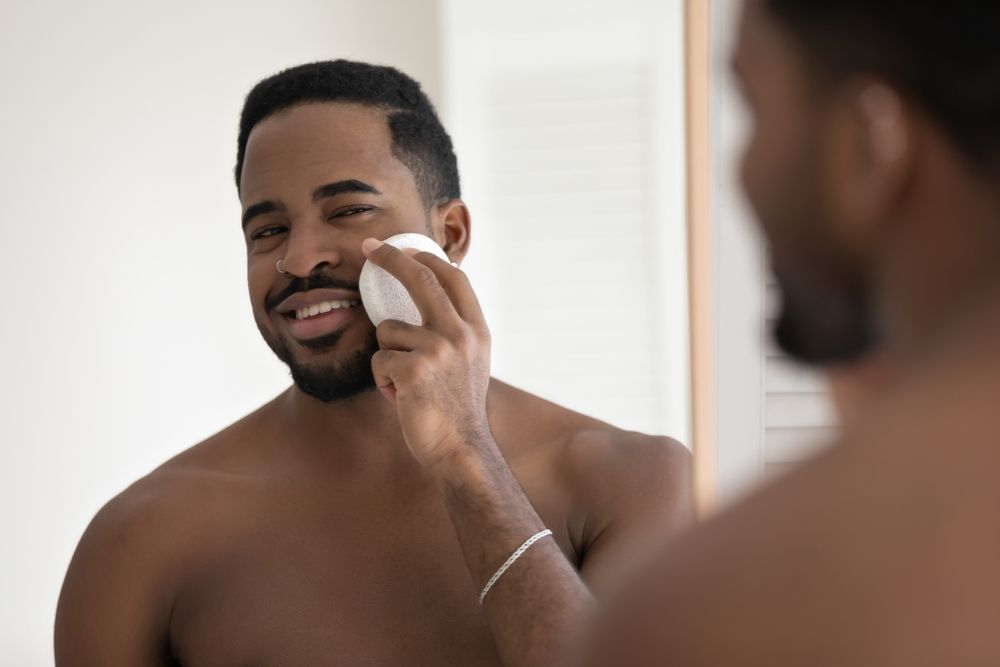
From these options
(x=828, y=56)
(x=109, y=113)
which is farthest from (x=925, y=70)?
(x=109, y=113)

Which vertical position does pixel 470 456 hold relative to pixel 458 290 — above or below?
below

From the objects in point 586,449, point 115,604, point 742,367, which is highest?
point 586,449

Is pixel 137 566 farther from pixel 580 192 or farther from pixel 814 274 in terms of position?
pixel 580 192

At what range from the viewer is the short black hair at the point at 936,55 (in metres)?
0.43

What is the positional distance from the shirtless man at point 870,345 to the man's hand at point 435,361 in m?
0.63

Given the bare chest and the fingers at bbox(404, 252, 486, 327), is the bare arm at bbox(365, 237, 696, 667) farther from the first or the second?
the bare chest

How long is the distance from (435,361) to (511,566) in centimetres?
20

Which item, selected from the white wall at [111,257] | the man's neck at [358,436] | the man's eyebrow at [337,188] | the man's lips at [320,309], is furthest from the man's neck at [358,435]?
the white wall at [111,257]

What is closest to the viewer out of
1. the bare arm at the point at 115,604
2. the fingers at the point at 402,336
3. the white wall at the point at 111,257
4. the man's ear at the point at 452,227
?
the fingers at the point at 402,336

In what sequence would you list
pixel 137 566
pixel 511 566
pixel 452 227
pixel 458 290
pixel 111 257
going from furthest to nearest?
pixel 111 257 → pixel 452 227 → pixel 137 566 → pixel 458 290 → pixel 511 566

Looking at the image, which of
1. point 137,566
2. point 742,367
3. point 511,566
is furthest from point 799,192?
point 742,367

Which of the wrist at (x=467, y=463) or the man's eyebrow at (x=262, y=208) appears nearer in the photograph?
the wrist at (x=467, y=463)

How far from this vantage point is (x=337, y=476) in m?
1.32

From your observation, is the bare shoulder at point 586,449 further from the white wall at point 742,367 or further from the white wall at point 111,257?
the white wall at point 742,367
